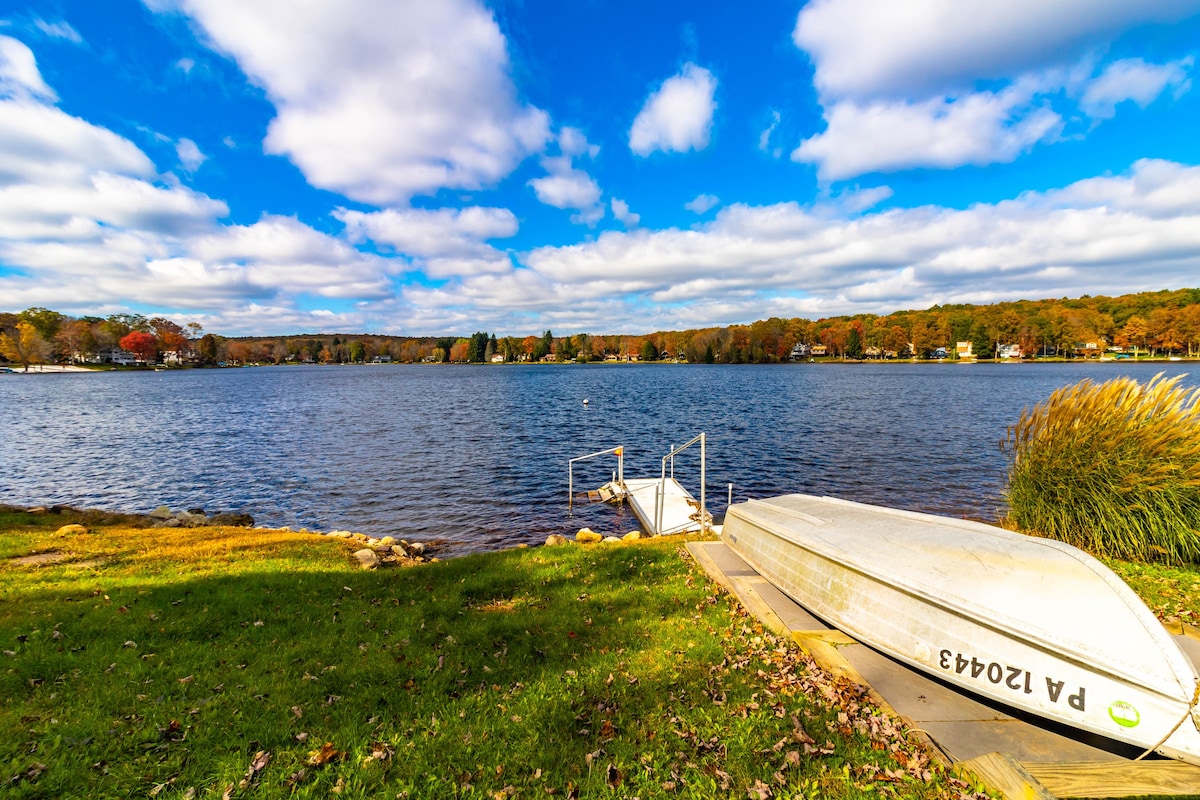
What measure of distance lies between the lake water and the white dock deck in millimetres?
987

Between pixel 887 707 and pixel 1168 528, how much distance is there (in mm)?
9112

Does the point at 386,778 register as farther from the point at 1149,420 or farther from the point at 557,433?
the point at 557,433

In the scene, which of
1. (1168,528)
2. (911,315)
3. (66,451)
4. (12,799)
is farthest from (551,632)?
(911,315)

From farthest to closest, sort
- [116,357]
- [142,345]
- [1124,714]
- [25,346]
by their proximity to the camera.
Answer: [116,357] < [142,345] < [25,346] < [1124,714]

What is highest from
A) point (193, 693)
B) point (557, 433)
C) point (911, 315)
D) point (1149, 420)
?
point (911, 315)

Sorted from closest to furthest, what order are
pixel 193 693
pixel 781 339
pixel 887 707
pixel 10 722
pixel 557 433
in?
pixel 10 722 < pixel 887 707 < pixel 193 693 < pixel 557 433 < pixel 781 339

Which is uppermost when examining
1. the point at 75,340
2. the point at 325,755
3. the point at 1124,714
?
the point at 75,340

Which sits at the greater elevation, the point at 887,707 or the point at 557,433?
the point at 887,707

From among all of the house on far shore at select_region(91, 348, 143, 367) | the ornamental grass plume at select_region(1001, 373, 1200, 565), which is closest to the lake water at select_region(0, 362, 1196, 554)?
the ornamental grass plume at select_region(1001, 373, 1200, 565)

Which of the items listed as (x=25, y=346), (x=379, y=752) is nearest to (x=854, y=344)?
(x=379, y=752)

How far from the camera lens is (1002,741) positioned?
15.2 ft

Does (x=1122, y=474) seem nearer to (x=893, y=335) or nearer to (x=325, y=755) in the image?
(x=325, y=755)

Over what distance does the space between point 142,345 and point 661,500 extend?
8780 inches

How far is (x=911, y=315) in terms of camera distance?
192 m
